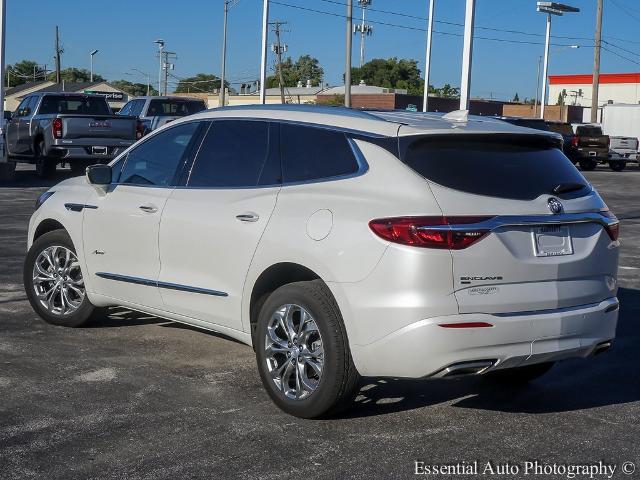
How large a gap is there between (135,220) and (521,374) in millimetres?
Result: 2870

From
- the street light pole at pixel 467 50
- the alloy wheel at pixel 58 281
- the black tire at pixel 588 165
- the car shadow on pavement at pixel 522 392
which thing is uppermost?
the street light pole at pixel 467 50

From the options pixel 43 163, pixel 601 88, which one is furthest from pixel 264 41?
pixel 601 88

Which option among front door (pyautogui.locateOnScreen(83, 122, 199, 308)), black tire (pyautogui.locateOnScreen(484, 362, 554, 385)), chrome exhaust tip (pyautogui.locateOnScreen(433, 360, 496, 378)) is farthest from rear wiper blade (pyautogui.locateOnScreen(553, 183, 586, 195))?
front door (pyautogui.locateOnScreen(83, 122, 199, 308))

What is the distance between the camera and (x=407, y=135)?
17.9 ft

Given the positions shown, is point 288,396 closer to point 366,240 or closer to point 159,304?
point 366,240

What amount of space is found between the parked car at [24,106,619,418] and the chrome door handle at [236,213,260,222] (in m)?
0.01

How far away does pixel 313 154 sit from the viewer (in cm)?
591

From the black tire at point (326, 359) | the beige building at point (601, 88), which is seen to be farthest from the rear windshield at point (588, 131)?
the beige building at point (601, 88)

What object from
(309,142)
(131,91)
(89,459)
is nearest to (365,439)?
(89,459)

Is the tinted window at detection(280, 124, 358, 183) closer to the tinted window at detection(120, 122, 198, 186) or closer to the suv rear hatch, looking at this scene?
the suv rear hatch

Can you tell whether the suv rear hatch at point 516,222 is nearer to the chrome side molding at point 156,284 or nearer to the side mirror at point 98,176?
the chrome side molding at point 156,284

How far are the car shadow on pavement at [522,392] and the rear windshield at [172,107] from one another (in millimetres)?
22113

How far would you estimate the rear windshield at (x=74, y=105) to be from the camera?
2328 centimetres

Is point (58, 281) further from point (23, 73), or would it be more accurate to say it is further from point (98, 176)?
point (23, 73)
